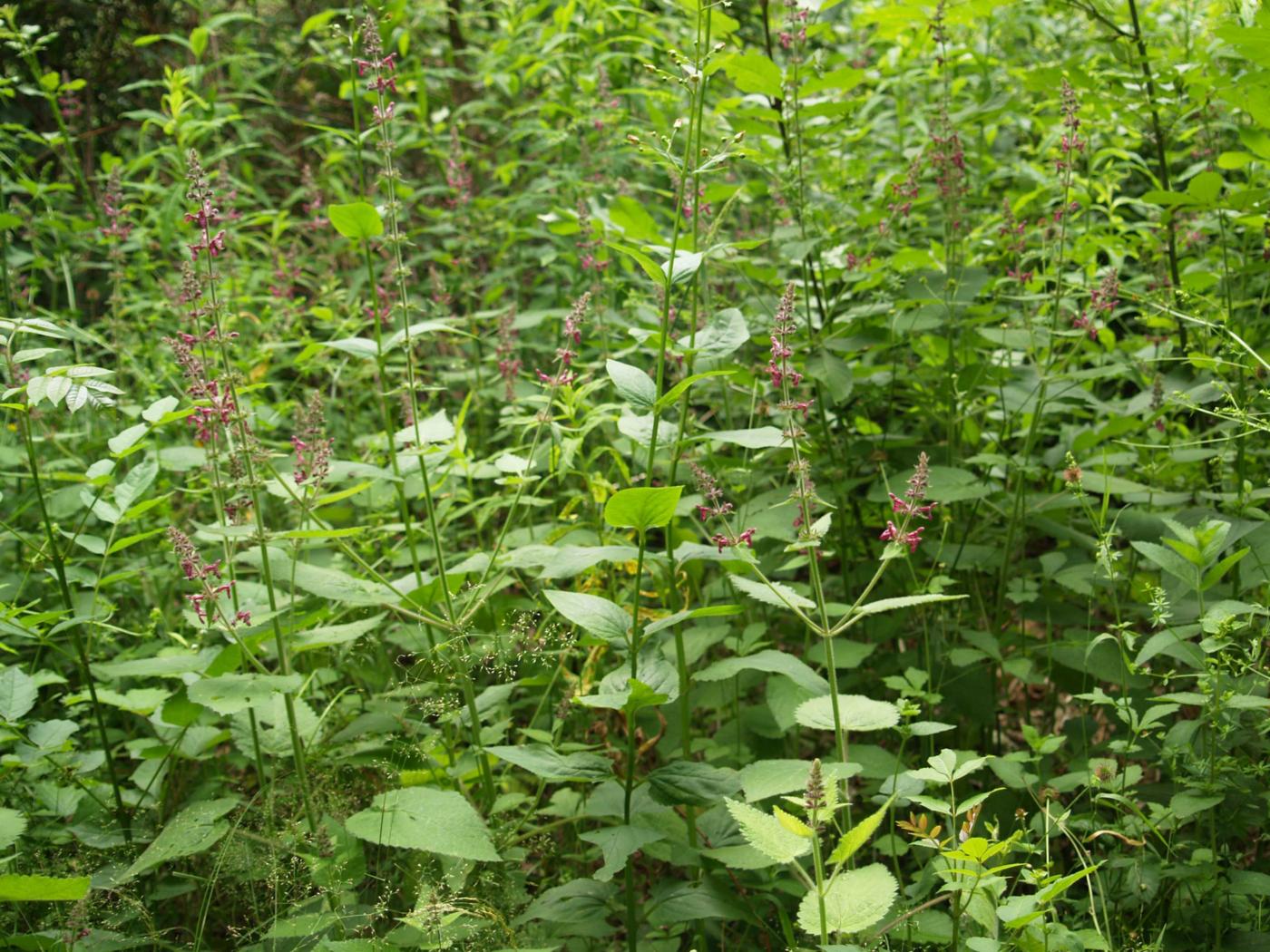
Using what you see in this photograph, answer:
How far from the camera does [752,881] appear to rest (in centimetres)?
230

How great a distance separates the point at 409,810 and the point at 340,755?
23.2 inches

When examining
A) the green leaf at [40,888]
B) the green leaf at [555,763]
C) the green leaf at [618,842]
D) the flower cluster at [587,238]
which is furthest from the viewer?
the flower cluster at [587,238]

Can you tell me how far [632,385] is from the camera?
6.54ft

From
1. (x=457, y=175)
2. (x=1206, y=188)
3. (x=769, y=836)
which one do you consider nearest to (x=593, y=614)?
(x=769, y=836)

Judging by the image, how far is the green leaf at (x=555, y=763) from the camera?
6.36ft

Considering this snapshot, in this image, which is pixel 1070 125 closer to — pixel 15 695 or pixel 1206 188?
pixel 1206 188

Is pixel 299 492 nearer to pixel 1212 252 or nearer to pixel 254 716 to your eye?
pixel 254 716

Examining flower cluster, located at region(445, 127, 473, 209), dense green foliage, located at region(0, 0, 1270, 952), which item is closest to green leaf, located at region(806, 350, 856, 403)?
dense green foliage, located at region(0, 0, 1270, 952)

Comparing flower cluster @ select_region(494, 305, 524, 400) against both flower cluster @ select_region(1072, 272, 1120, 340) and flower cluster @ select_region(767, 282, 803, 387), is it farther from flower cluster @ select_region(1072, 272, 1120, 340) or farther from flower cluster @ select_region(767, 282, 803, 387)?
flower cluster @ select_region(1072, 272, 1120, 340)

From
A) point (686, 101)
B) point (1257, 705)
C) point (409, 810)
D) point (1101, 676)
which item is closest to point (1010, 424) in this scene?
point (1101, 676)

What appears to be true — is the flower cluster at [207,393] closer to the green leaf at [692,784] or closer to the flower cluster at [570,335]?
the flower cluster at [570,335]

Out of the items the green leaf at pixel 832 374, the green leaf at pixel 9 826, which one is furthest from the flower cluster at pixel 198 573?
the green leaf at pixel 832 374

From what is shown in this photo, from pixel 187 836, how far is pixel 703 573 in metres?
1.54

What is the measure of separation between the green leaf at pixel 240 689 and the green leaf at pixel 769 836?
39.0 inches
